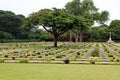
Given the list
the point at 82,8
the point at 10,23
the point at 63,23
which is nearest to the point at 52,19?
the point at 63,23

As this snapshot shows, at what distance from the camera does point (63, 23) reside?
129 feet

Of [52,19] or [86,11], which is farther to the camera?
[86,11]

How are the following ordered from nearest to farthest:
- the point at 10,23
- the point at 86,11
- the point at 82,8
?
the point at 10,23 < the point at 86,11 < the point at 82,8

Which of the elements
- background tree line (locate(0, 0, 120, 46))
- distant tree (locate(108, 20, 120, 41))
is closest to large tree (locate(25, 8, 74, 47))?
background tree line (locate(0, 0, 120, 46))

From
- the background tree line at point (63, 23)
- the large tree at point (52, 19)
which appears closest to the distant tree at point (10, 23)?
the background tree line at point (63, 23)

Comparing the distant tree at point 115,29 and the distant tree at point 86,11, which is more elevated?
the distant tree at point 86,11

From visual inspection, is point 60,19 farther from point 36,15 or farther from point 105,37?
point 105,37

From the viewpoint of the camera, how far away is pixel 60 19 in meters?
39.2

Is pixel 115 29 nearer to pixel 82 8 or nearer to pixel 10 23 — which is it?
pixel 82 8

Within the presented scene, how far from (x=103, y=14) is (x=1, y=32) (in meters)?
25.4

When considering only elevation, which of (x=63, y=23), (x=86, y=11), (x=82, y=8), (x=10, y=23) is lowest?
(x=63, y=23)

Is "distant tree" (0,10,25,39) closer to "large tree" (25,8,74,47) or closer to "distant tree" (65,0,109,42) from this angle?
"distant tree" (65,0,109,42)

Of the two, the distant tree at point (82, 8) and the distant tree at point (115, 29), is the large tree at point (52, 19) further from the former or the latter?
the distant tree at point (115, 29)

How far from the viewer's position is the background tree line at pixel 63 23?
131ft
